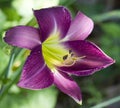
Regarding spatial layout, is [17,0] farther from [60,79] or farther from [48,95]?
[60,79]

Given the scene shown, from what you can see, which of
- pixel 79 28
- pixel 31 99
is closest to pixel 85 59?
pixel 79 28

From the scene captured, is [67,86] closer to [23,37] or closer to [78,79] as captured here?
[23,37]

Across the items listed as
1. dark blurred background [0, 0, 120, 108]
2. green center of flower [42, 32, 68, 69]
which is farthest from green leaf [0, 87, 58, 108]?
green center of flower [42, 32, 68, 69]

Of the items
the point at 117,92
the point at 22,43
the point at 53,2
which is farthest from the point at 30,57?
the point at 117,92

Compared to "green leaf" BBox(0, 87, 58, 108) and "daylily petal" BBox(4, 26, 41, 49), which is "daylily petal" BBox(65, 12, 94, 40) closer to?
"daylily petal" BBox(4, 26, 41, 49)

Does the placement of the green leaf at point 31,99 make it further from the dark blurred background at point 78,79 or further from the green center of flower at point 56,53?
the green center of flower at point 56,53
